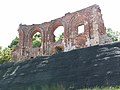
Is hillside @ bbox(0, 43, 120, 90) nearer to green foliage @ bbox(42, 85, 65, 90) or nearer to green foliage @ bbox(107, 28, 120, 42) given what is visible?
green foliage @ bbox(42, 85, 65, 90)

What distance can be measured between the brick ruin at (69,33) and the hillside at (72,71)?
417 inches

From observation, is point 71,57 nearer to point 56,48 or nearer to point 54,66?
point 54,66

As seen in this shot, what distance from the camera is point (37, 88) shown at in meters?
11.2

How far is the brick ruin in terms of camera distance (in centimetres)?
2409

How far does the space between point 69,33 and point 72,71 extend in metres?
14.7

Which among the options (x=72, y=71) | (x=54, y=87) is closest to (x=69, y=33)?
(x=72, y=71)

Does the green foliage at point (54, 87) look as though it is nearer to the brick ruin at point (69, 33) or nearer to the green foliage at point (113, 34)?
the brick ruin at point (69, 33)

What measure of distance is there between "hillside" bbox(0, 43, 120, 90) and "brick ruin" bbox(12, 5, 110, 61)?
10.6 metres

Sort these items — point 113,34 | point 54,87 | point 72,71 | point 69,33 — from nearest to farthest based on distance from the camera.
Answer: point 54,87 < point 72,71 < point 69,33 < point 113,34

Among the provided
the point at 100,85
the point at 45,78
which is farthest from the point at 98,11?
the point at 100,85

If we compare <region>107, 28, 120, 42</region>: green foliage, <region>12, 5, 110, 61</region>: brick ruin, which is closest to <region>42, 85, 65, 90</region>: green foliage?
<region>12, 5, 110, 61</region>: brick ruin

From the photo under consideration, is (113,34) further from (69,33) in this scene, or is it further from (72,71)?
(72,71)

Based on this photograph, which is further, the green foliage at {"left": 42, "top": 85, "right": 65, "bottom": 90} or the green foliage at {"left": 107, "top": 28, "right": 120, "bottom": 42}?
the green foliage at {"left": 107, "top": 28, "right": 120, "bottom": 42}

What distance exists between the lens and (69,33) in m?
26.0
